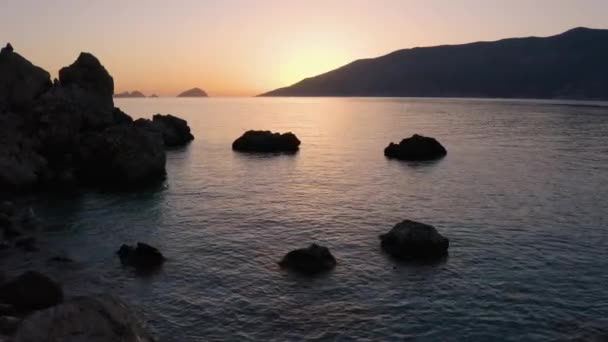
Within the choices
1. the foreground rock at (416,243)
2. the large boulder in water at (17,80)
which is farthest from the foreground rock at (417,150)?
the large boulder in water at (17,80)

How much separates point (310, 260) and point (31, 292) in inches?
615

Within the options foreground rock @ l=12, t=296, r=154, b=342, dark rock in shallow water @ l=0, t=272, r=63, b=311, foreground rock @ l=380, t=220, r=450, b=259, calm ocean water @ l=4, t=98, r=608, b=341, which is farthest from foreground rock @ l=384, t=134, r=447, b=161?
foreground rock @ l=12, t=296, r=154, b=342

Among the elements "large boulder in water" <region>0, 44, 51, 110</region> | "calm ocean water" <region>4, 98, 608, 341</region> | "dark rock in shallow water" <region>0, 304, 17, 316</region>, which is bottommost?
"calm ocean water" <region>4, 98, 608, 341</region>

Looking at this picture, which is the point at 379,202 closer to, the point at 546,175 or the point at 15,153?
the point at 546,175

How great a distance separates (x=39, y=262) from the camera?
3334cm

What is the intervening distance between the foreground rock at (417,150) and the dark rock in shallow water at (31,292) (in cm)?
6579

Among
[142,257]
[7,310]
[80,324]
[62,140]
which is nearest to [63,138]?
[62,140]

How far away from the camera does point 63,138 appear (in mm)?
65500

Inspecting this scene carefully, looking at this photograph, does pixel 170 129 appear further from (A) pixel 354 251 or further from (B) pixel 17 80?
(A) pixel 354 251

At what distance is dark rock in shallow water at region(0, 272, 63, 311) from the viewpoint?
83.4 ft

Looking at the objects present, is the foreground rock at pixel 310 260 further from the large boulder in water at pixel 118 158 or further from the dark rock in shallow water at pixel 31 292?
the large boulder in water at pixel 118 158

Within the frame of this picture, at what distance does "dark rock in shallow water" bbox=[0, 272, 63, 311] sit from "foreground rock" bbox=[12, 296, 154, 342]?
11520mm

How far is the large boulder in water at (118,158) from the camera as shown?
205ft

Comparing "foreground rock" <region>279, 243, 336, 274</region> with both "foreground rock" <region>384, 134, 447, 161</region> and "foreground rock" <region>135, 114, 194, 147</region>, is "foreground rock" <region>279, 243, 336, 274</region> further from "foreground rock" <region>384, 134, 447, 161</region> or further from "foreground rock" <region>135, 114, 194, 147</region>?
"foreground rock" <region>135, 114, 194, 147</region>
